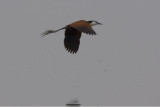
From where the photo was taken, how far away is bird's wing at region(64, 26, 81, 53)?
108ft

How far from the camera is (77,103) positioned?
50.5 m

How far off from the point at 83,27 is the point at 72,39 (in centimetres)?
149

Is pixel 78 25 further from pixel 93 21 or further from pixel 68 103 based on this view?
pixel 68 103

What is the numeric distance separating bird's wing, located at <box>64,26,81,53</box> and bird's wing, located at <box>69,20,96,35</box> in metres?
0.77

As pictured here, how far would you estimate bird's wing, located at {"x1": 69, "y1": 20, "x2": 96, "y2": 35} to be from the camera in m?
31.1

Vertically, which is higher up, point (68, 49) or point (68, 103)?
point (68, 103)

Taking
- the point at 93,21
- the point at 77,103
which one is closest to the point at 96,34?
the point at 93,21

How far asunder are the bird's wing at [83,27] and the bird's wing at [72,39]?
0.77 metres

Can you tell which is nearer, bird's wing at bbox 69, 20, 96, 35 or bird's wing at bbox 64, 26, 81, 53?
bird's wing at bbox 69, 20, 96, 35

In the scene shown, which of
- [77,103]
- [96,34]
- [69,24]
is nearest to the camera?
[96,34]

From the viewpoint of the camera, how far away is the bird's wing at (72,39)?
1299 inches

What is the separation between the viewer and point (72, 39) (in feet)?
108

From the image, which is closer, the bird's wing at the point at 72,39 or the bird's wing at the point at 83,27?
the bird's wing at the point at 83,27

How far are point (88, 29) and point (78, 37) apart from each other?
168cm
